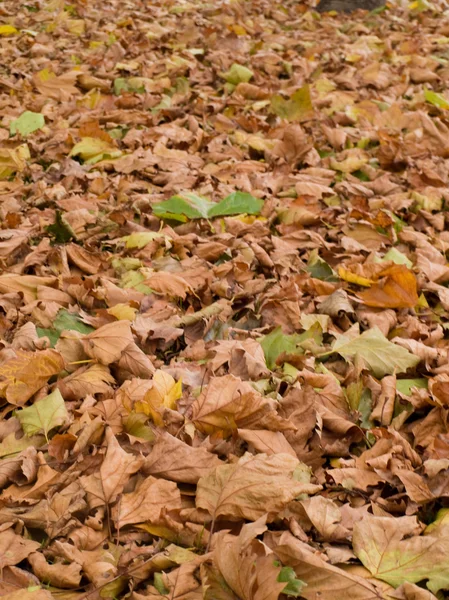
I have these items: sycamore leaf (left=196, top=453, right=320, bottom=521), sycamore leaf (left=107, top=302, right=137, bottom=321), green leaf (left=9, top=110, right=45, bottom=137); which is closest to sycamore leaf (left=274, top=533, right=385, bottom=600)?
sycamore leaf (left=196, top=453, right=320, bottom=521)

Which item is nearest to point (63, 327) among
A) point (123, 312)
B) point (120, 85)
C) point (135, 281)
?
point (123, 312)

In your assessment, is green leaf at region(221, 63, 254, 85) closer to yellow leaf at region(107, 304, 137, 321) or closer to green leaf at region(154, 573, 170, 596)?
yellow leaf at region(107, 304, 137, 321)

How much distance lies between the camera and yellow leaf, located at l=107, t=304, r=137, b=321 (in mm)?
2207

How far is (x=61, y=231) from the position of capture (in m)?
2.76

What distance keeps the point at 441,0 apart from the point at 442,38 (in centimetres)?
171

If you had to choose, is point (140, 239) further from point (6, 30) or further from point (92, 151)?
point (6, 30)

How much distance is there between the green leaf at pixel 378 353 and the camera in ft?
6.59

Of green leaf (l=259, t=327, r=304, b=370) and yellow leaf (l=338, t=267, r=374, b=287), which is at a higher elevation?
yellow leaf (l=338, t=267, r=374, b=287)

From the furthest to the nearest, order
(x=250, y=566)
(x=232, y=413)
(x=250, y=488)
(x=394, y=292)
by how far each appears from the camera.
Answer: (x=394, y=292) → (x=232, y=413) → (x=250, y=488) → (x=250, y=566)

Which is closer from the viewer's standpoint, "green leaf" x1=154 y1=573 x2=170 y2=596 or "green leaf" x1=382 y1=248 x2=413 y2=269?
"green leaf" x1=154 y1=573 x2=170 y2=596

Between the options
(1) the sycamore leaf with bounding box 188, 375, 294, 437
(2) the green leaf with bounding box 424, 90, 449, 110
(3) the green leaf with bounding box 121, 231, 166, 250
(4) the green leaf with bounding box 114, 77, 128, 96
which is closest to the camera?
(1) the sycamore leaf with bounding box 188, 375, 294, 437

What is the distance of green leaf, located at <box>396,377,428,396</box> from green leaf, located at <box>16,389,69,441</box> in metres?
0.97

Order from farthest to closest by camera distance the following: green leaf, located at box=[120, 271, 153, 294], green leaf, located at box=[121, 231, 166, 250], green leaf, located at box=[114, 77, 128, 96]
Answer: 1. green leaf, located at box=[114, 77, 128, 96]
2. green leaf, located at box=[121, 231, 166, 250]
3. green leaf, located at box=[120, 271, 153, 294]

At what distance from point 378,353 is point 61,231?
1444 millimetres
